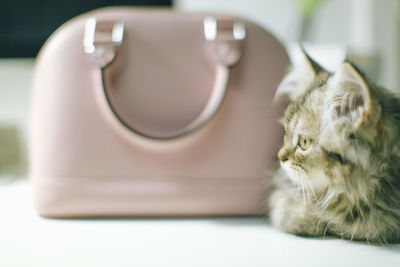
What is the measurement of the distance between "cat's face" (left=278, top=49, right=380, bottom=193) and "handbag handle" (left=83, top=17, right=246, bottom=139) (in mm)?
97

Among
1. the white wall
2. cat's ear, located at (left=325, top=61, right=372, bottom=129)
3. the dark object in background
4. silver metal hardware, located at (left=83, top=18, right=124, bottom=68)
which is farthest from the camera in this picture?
the white wall

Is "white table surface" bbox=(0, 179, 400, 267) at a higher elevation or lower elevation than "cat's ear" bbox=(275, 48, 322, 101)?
lower

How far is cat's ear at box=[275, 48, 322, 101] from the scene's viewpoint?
42 cm

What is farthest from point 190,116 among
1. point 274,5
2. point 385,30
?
point 385,30

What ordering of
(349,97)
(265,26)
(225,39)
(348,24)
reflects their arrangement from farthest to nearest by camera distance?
(348,24) → (265,26) → (225,39) → (349,97)

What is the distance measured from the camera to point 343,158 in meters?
0.34

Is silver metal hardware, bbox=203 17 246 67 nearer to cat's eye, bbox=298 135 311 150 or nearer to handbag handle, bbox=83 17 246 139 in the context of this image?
handbag handle, bbox=83 17 246 139

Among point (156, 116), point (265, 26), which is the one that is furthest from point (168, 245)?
point (265, 26)

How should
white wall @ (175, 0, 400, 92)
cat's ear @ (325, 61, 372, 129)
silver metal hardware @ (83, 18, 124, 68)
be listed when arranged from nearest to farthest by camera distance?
cat's ear @ (325, 61, 372, 129) < silver metal hardware @ (83, 18, 124, 68) < white wall @ (175, 0, 400, 92)

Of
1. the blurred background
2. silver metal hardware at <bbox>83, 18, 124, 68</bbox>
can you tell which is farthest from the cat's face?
the blurred background

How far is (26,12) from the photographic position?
2.47 feet

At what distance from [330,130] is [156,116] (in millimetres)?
222

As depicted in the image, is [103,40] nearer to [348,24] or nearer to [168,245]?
[168,245]

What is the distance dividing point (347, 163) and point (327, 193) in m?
0.05
